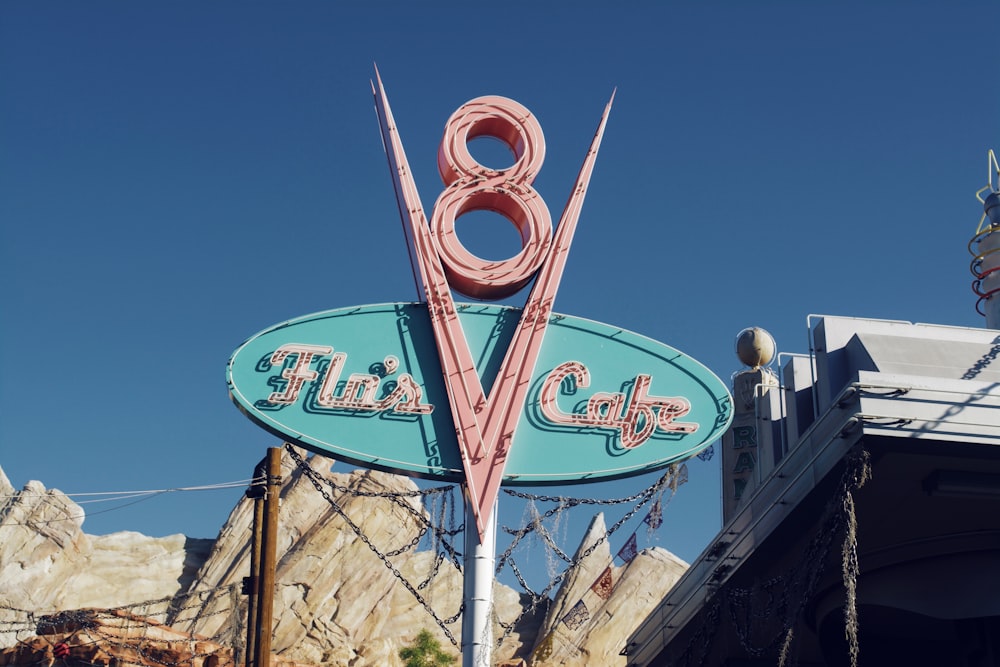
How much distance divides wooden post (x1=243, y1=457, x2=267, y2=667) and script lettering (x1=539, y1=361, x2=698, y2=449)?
504 centimetres

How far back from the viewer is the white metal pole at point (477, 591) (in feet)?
59.7

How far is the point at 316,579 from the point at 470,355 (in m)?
39.9

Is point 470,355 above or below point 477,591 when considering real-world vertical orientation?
above

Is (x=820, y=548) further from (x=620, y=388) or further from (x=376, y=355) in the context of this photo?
Result: (x=376, y=355)

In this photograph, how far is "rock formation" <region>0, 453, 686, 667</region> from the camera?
55562 millimetres

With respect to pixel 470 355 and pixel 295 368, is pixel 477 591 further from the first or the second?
pixel 295 368

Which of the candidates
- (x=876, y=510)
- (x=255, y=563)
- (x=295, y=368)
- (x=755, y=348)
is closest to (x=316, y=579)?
(x=755, y=348)

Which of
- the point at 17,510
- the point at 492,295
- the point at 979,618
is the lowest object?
the point at 979,618

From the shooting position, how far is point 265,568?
64.5 ft

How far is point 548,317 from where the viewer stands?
20.3 meters

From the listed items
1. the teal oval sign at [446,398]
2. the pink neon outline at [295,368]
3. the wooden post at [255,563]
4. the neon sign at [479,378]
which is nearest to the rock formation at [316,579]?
the wooden post at [255,563]

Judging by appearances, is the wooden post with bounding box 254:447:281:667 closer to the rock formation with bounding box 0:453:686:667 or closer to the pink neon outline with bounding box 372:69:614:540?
the pink neon outline with bounding box 372:69:614:540

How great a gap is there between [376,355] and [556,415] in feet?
10.6

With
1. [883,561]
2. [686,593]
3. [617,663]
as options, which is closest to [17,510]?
[617,663]
